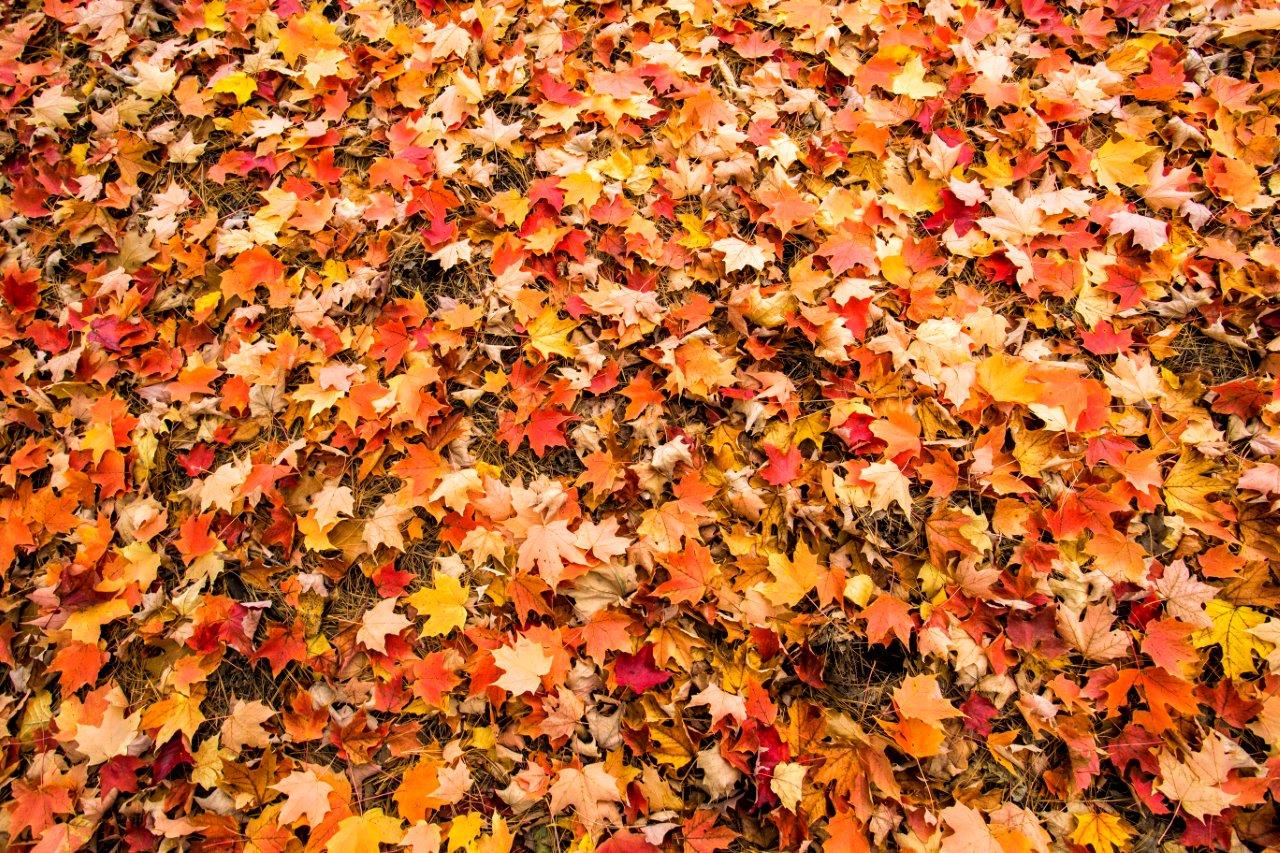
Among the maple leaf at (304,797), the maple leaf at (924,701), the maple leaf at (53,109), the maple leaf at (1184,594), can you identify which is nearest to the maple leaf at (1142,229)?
the maple leaf at (1184,594)

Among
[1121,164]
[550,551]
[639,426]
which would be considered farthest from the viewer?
[1121,164]

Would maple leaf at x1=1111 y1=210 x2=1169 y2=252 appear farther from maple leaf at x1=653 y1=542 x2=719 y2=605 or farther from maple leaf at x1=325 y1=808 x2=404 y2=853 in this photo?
maple leaf at x1=325 y1=808 x2=404 y2=853

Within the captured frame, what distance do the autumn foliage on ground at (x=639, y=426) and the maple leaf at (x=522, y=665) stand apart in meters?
0.01

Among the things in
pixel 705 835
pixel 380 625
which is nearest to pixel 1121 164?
pixel 705 835

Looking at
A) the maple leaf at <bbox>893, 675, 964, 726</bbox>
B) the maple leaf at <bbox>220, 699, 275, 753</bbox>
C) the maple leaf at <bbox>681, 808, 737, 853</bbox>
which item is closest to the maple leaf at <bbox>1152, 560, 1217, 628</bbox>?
the maple leaf at <bbox>893, 675, 964, 726</bbox>

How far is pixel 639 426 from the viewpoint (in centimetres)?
237

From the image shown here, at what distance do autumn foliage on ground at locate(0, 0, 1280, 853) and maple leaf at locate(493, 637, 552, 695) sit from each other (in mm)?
12

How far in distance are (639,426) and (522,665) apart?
2.67 ft

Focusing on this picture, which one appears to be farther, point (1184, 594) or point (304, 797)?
point (1184, 594)

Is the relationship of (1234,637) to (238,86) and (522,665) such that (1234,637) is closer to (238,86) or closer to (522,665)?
(522,665)

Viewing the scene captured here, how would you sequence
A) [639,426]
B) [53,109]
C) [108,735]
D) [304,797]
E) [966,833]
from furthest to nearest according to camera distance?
1. [53,109]
2. [639,426]
3. [108,735]
4. [304,797]
5. [966,833]

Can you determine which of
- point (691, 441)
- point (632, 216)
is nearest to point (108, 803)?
point (691, 441)

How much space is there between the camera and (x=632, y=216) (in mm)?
2746

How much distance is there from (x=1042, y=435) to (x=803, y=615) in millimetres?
974
